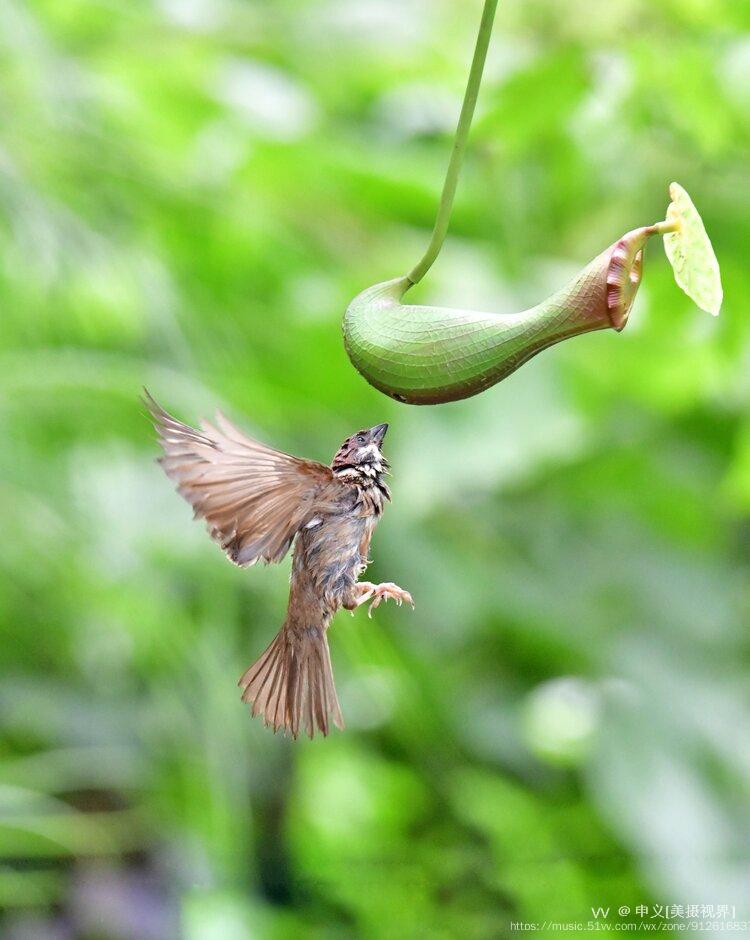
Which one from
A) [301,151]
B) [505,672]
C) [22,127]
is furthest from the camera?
[505,672]

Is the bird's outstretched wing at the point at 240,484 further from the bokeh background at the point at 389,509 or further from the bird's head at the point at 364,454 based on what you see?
the bokeh background at the point at 389,509

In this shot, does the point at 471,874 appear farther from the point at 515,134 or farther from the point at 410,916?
the point at 515,134

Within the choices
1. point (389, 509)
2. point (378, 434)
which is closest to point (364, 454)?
point (378, 434)

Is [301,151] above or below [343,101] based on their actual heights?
below

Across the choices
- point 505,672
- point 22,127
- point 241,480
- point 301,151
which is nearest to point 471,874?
point 505,672

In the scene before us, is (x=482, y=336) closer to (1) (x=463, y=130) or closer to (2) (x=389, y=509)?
(1) (x=463, y=130)

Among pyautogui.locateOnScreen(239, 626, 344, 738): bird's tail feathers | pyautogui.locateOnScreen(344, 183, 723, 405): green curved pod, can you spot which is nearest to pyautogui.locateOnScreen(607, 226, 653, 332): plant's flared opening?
pyautogui.locateOnScreen(344, 183, 723, 405): green curved pod
